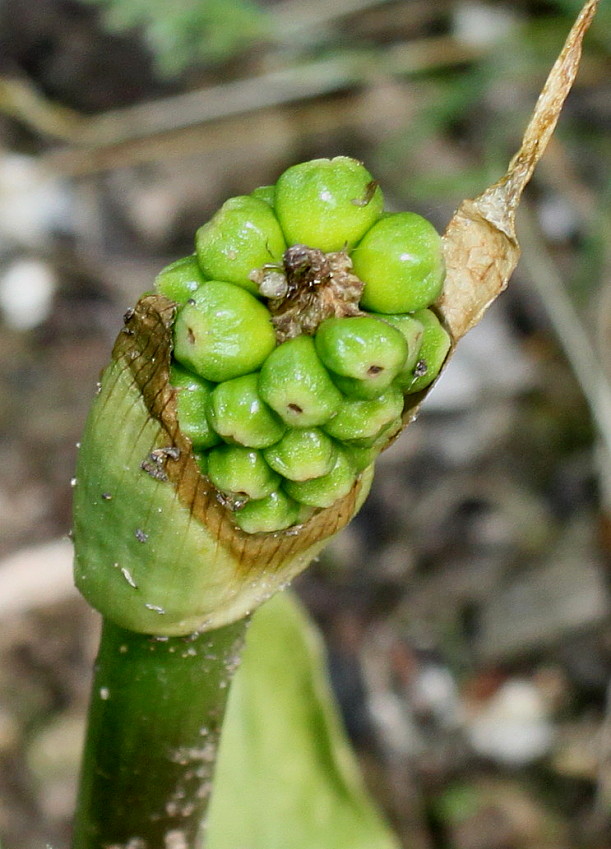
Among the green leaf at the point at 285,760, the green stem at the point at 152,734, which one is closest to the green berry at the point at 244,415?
the green stem at the point at 152,734

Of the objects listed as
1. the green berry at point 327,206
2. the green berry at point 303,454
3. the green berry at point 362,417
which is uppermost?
the green berry at point 327,206

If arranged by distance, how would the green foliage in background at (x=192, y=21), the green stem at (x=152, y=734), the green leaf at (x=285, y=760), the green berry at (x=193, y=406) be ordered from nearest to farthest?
the green berry at (x=193, y=406)
the green stem at (x=152, y=734)
the green leaf at (x=285, y=760)
the green foliage in background at (x=192, y=21)

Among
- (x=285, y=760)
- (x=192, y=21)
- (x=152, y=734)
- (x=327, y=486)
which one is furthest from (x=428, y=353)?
(x=192, y=21)

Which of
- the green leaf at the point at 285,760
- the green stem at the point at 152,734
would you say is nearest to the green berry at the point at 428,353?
Answer: the green stem at the point at 152,734

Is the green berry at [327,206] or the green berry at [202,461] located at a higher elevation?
the green berry at [327,206]

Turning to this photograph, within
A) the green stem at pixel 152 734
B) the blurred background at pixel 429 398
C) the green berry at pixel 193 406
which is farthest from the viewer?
the blurred background at pixel 429 398

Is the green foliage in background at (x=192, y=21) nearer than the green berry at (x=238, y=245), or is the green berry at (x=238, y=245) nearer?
the green berry at (x=238, y=245)

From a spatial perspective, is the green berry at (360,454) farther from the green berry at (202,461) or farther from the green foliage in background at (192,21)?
the green foliage in background at (192,21)

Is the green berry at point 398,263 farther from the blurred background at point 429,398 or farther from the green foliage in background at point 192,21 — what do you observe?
the green foliage in background at point 192,21

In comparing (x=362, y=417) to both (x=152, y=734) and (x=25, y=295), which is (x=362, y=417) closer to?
(x=152, y=734)
